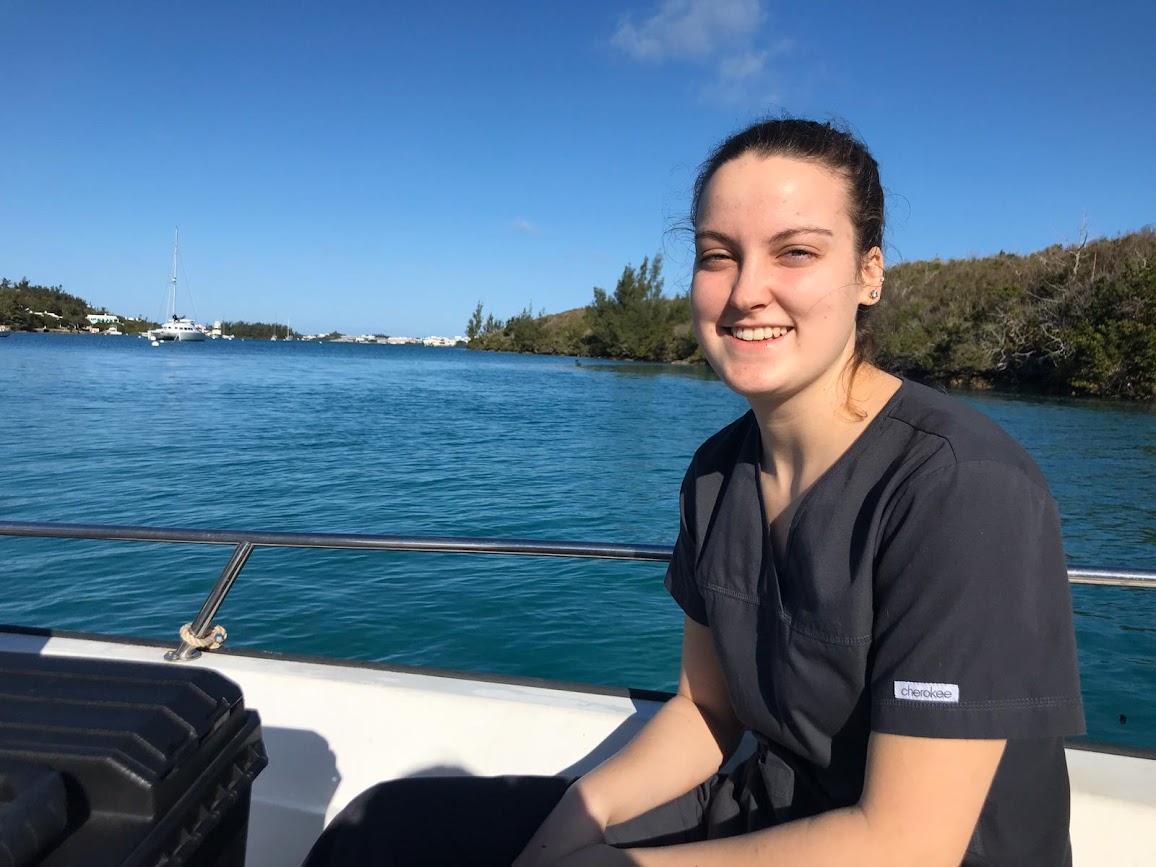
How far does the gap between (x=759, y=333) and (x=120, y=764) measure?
998mm

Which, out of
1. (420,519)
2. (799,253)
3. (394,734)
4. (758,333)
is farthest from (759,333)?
(420,519)

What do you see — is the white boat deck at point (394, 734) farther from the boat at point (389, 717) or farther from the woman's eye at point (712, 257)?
the woman's eye at point (712, 257)

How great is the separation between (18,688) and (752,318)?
1116mm

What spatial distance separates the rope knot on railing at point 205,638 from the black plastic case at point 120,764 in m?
1.04

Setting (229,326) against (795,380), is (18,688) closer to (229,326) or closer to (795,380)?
(795,380)

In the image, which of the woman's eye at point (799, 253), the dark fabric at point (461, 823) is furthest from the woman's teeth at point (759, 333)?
the dark fabric at point (461, 823)

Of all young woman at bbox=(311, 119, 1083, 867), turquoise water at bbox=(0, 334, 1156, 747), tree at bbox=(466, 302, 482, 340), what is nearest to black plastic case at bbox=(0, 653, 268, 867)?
young woman at bbox=(311, 119, 1083, 867)

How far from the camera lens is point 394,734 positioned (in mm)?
1844

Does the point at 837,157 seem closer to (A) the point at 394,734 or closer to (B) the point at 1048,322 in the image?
(A) the point at 394,734

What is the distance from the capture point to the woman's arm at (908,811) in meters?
0.94

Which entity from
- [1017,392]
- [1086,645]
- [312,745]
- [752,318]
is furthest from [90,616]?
[1017,392]

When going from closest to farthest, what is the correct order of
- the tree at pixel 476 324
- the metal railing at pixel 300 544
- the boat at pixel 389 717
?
the boat at pixel 389 717 < the metal railing at pixel 300 544 < the tree at pixel 476 324

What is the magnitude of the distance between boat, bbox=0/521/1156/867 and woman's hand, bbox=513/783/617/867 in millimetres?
455

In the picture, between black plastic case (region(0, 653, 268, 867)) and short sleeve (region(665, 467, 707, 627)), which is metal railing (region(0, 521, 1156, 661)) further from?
black plastic case (region(0, 653, 268, 867))
